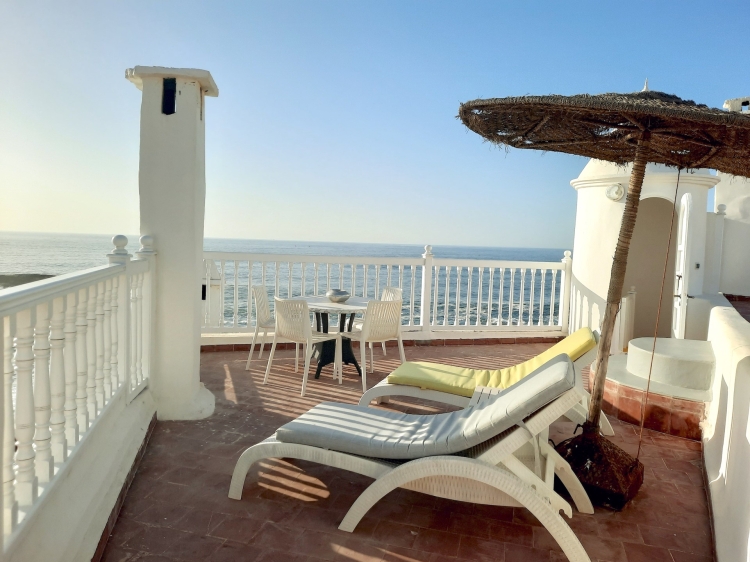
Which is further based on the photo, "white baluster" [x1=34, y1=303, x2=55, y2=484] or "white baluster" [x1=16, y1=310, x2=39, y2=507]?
"white baluster" [x1=34, y1=303, x2=55, y2=484]

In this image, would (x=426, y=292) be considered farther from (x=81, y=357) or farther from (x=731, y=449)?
(x=81, y=357)

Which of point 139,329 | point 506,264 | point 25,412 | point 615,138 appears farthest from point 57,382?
point 506,264

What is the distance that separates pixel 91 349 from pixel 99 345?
0.17m

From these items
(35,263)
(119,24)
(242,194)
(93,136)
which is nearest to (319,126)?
(242,194)

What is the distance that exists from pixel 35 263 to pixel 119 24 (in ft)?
52.0

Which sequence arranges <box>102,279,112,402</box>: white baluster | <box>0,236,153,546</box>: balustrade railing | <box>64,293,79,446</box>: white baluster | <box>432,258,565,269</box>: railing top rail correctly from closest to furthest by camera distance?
<box>0,236,153,546</box>: balustrade railing, <box>64,293,79,446</box>: white baluster, <box>102,279,112,402</box>: white baluster, <box>432,258,565,269</box>: railing top rail

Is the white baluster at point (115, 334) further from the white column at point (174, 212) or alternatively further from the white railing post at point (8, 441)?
the white railing post at point (8, 441)

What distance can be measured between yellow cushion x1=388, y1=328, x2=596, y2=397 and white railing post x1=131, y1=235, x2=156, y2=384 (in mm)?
1854

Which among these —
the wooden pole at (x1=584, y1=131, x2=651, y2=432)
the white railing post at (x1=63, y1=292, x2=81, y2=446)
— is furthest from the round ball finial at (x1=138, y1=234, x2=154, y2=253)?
the wooden pole at (x1=584, y1=131, x2=651, y2=432)

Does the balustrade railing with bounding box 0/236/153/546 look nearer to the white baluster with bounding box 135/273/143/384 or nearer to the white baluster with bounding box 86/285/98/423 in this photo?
the white baluster with bounding box 86/285/98/423

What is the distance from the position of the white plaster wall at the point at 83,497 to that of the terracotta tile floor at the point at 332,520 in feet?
0.49

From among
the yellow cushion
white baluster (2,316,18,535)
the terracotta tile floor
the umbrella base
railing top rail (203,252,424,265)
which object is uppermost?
railing top rail (203,252,424,265)

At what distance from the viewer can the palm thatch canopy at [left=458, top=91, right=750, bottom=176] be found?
2.39 metres

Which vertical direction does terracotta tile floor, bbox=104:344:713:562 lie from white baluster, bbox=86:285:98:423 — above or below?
below
